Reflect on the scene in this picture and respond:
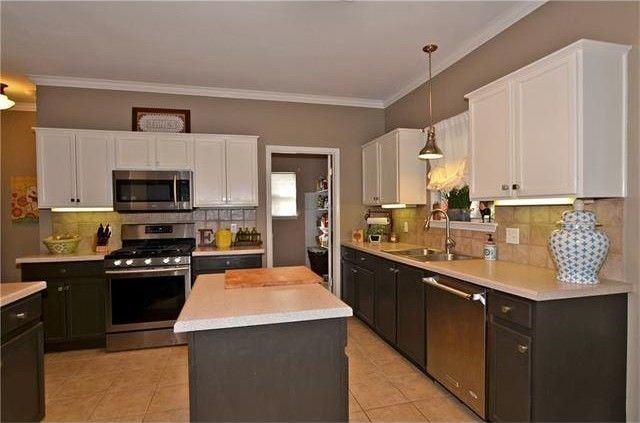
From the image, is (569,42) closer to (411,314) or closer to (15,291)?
(411,314)

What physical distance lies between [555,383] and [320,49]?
2.97m

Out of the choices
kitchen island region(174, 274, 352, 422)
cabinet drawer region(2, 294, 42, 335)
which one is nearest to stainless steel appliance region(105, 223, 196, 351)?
cabinet drawer region(2, 294, 42, 335)

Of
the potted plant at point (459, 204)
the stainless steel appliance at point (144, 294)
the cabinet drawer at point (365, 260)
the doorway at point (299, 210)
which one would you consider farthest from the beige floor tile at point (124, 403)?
the doorway at point (299, 210)

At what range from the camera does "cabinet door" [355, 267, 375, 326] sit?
3.73 m

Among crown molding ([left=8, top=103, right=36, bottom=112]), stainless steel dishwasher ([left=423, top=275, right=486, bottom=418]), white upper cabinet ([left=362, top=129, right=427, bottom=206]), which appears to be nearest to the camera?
stainless steel dishwasher ([left=423, top=275, right=486, bottom=418])

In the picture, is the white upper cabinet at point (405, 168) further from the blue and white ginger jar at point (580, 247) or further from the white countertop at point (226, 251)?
the blue and white ginger jar at point (580, 247)

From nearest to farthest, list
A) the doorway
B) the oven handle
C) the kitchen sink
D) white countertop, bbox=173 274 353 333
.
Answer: white countertop, bbox=173 274 353 333
the kitchen sink
the oven handle
the doorway

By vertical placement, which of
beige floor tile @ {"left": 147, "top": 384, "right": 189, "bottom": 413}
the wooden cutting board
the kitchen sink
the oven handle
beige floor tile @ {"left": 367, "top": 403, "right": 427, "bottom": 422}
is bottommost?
beige floor tile @ {"left": 147, "top": 384, "right": 189, "bottom": 413}

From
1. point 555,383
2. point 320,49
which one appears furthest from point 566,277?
point 320,49

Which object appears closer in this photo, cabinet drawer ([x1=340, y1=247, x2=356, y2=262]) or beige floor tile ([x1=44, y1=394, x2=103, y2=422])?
beige floor tile ([x1=44, y1=394, x2=103, y2=422])

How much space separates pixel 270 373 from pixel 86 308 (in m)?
2.80

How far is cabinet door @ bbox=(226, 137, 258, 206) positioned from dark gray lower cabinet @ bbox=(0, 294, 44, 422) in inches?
85.4

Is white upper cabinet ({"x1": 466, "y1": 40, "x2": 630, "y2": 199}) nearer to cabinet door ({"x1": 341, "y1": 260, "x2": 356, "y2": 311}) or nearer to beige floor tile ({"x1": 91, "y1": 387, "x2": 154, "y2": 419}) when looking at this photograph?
cabinet door ({"x1": 341, "y1": 260, "x2": 356, "y2": 311})

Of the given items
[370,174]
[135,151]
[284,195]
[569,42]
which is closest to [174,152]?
[135,151]
